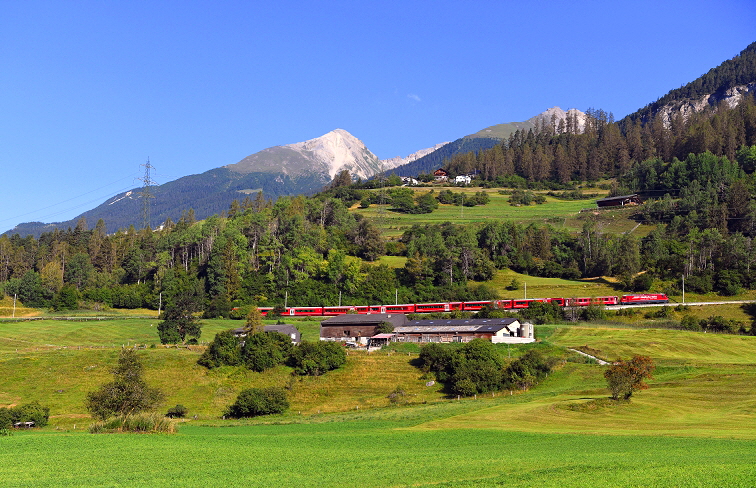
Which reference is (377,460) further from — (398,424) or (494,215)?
(494,215)

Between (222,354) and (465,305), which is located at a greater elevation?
(465,305)

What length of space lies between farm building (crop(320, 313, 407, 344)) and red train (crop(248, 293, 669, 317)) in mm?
12783

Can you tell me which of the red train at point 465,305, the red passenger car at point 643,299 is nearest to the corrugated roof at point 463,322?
the red train at point 465,305

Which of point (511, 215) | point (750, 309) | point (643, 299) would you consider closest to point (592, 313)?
point (643, 299)

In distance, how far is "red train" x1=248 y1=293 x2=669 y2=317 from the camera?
94562mm

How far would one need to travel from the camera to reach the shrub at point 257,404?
5575 cm

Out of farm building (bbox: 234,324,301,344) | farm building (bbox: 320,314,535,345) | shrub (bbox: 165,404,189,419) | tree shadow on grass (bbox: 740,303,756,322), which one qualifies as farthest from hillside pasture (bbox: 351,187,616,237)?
shrub (bbox: 165,404,189,419)

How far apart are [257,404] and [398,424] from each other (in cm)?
1619

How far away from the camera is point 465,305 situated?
10094cm

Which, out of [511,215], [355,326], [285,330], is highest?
[511,215]

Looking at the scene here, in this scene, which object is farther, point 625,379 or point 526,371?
point 526,371

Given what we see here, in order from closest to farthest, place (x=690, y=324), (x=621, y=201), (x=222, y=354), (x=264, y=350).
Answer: (x=222, y=354), (x=264, y=350), (x=690, y=324), (x=621, y=201)

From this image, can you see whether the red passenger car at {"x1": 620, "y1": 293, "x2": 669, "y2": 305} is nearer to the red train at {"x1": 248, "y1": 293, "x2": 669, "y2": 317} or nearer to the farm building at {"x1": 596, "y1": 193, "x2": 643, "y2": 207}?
the red train at {"x1": 248, "y1": 293, "x2": 669, "y2": 317}

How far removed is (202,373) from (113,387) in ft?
71.7
